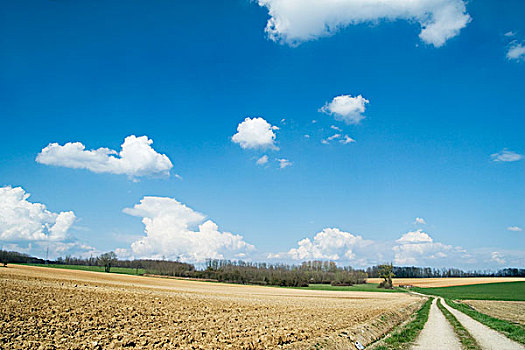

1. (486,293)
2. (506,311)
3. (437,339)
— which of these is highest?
(437,339)

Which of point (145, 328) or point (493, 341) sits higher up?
point (145, 328)

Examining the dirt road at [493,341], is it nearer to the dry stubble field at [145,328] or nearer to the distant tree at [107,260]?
the dry stubble field at [145,328]

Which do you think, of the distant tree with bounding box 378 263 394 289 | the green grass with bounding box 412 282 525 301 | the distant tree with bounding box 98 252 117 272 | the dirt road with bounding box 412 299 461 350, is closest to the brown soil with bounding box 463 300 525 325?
the dirt road with bounding box 412 299 461 350

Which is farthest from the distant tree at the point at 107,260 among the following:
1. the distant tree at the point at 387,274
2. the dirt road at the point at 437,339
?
the dirt road at the point at 437,339

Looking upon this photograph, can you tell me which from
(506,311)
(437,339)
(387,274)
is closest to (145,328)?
(437,339)

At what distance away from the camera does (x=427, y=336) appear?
19.7 metres

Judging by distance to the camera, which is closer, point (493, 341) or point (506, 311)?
point (493, 341)

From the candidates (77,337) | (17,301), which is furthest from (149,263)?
(77,337)

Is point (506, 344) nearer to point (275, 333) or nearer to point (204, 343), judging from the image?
point (275, 333)

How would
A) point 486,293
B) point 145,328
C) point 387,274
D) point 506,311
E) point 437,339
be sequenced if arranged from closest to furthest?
1. point 145,328
2. point 437,339
3. point 506,311
4. point 486,293
5. point 387,274

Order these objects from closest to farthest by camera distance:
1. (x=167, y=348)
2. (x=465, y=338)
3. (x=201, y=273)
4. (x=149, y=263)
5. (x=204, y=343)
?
(x=167, y=348), (x=204, y=343), (x=465, y=338), (x=201, y=273), (x=149, y=263)

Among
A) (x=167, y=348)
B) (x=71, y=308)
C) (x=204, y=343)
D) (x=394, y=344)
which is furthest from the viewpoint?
(x=71, y=308)

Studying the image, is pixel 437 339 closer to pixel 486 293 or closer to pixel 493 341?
pixel 493 341

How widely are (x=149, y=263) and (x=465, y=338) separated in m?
162
